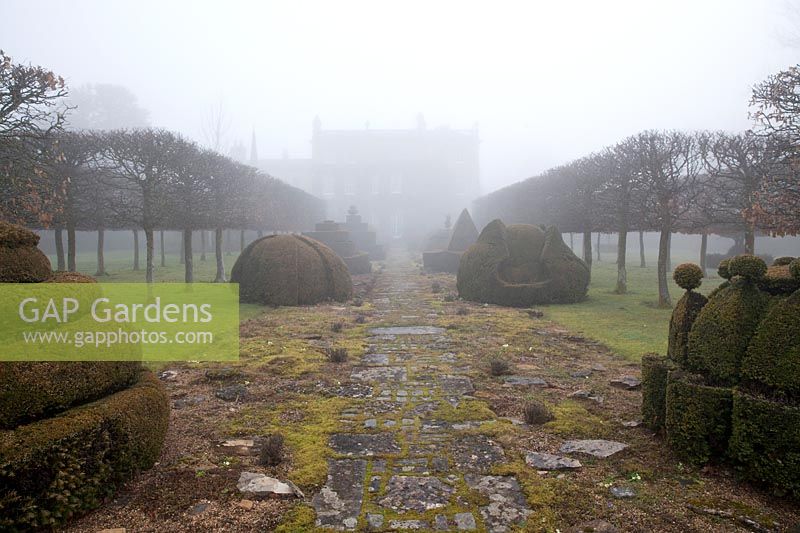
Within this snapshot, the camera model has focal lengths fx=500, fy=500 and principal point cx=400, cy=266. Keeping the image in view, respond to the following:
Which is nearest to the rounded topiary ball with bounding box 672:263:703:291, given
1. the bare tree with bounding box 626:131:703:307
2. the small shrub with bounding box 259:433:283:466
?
the small shrub with bounding box 259:433:283:466

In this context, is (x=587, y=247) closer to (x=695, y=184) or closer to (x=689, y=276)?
(x=695, y=184)

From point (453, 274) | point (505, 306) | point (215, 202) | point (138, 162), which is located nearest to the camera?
point (505, 306)

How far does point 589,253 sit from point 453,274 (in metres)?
7.51

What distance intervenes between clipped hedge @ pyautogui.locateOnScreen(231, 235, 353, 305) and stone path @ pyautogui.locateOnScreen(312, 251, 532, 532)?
310 inches

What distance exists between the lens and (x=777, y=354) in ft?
14.7

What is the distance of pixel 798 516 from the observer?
3924mm

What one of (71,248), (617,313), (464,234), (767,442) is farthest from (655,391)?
(464,234)

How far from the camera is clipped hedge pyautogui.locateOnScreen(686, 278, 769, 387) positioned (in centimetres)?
485

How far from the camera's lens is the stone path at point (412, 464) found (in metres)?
4.01

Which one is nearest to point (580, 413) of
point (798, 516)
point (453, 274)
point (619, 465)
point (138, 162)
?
point (619, 465)

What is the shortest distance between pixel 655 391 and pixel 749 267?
1686mm

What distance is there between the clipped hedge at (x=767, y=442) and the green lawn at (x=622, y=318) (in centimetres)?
514

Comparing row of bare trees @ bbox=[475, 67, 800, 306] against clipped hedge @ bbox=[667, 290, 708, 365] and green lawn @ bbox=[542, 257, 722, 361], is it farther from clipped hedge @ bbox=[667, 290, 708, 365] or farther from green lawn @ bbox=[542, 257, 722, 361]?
clipped hedge @ bbox=[667, 290, 708, 365]

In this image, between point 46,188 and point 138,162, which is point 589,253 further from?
point 46,188
